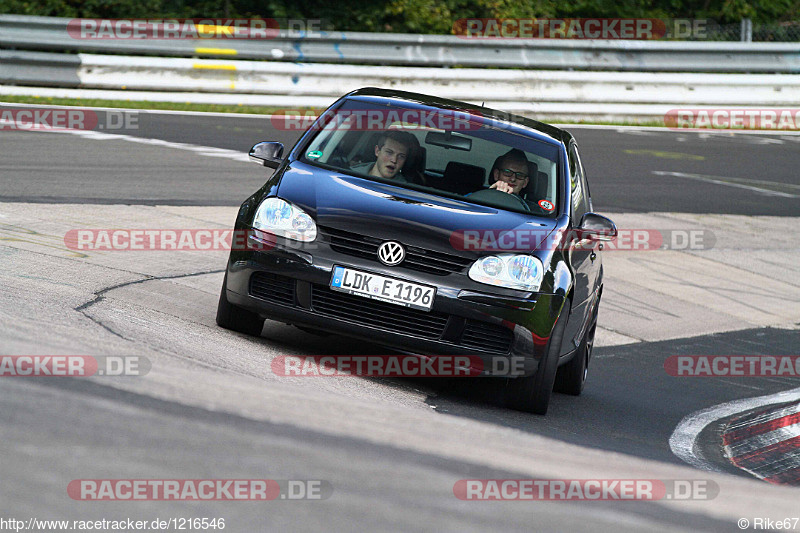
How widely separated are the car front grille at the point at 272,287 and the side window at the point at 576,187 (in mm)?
1891

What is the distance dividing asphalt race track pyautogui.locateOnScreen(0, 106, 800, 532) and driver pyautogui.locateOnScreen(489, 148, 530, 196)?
1205 mm

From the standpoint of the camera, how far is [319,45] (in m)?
18.9

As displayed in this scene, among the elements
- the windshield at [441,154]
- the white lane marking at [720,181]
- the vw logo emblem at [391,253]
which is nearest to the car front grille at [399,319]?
the vw logo emblem at [391,253]

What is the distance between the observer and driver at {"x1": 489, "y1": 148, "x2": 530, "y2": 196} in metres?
6.88

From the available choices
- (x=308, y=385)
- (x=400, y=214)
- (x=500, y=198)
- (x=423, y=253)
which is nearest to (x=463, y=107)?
(x=500, y=198)

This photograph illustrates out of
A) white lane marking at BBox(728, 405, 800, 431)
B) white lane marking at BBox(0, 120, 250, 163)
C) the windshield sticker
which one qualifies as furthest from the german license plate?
white lane marking at BBox(0, 120, 250, 163)

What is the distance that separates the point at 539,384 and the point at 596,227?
1157 millimetres

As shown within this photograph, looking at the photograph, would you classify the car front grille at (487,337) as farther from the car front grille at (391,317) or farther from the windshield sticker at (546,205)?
the windshield sticker at (546,205)

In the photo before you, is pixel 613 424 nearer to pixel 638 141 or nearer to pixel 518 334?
pixel 518 334

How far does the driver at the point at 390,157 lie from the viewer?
6.77 metres

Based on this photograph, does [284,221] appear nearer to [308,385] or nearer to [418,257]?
[418,257]

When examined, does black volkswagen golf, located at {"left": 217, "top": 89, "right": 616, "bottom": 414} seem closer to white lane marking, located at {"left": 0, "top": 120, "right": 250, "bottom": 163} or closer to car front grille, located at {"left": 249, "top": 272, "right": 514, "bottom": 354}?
car front grille, located at {"left": 249, "top": 272, "right": 514, "bottom": 354}

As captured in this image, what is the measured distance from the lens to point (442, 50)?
63.7 ft

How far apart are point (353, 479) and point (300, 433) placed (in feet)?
1.29
